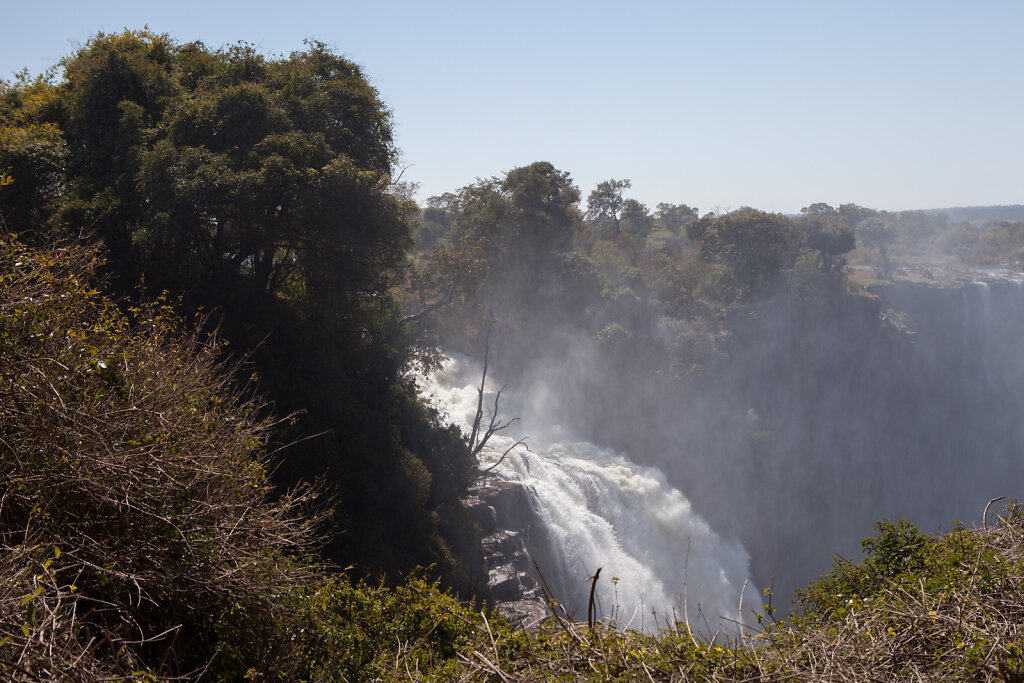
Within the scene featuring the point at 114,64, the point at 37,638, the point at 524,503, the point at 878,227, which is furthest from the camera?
the point at 878,227

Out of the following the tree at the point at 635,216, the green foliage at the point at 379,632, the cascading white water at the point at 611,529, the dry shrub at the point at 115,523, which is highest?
the tree at the point at 635,216

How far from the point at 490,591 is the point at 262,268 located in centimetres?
831

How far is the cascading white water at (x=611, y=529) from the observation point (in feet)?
51.9

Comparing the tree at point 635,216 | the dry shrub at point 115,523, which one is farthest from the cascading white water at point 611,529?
the tree at point 635,216

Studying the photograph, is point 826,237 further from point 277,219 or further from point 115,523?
point 115,523

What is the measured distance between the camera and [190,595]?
4.99 meters

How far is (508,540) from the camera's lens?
14.6 meters

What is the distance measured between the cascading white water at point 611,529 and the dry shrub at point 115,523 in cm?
912

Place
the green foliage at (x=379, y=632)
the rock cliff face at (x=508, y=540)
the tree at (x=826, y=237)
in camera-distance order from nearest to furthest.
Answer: the green foliage at (x=379, y=632), the rock cliff face at (x=508, y=540), the tree at (x=826, y=237)

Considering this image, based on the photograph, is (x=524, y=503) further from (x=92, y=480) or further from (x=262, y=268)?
(x=92, y=480)

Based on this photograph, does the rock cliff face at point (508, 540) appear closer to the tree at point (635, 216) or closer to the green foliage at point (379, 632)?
the green foliage at point (379, 632)

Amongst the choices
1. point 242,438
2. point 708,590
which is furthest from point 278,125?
point 708,590

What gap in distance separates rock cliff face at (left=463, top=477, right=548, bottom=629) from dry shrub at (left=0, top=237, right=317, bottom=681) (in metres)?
7.65

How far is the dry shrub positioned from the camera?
3961 millimetres
